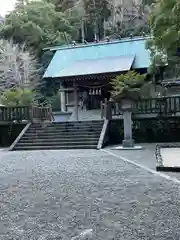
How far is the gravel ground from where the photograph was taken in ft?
11.9

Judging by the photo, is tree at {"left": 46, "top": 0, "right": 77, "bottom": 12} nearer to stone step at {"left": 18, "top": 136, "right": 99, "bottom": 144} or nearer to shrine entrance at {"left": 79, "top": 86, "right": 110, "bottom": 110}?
shrine entrance at {"left": 79, "top": 86, "right": 110, "bottom": 110}

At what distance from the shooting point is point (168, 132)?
15.7m

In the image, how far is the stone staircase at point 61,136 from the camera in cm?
1483

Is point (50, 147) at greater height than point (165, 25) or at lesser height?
lesser

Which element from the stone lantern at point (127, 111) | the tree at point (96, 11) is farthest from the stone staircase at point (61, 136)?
the tree at point (96, 11)

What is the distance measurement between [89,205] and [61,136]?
11151mm

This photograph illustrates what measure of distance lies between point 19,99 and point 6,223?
1511cm

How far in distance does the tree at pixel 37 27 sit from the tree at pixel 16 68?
6.06 ft

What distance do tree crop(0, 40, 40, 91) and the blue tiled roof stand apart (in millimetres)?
6429

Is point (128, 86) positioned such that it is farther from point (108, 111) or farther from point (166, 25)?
point (166, 25)

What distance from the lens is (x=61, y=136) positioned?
1586 centimetres

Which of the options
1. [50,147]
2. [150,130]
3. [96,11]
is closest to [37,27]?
[96,11]

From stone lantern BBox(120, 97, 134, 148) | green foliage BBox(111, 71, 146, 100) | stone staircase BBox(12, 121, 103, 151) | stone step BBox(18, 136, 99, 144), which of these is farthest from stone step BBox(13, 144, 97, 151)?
green foliage BBox(111, 71, 146, 100)

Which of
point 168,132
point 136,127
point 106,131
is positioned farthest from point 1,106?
point 168,132
